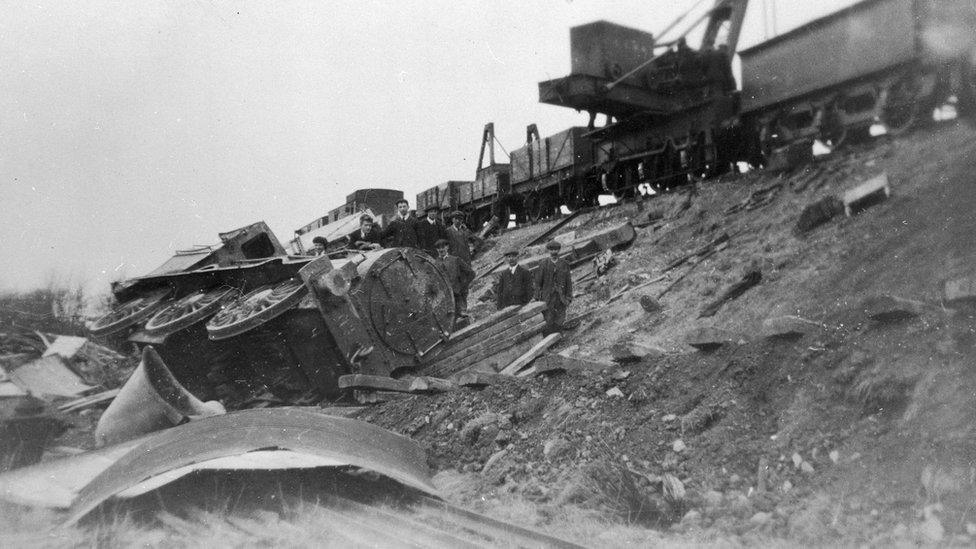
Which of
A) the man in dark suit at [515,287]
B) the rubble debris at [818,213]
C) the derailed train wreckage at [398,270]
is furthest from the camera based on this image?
the man in dark suit at [515,287]

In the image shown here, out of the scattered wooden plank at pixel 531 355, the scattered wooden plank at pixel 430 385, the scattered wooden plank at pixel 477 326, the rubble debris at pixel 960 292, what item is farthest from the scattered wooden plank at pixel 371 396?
the rubble debris at pixel 960 292

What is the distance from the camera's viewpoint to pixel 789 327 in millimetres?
4109

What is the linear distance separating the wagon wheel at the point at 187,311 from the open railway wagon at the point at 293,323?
10 mm

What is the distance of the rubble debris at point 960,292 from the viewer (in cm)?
332

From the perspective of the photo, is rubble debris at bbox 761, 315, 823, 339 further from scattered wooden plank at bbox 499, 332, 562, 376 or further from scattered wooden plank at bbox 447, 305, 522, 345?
scattered wooden plank at bbox 447, 305, 522, 345

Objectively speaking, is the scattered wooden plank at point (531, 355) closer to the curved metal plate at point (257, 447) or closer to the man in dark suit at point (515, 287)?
the man in dark suit at point (515, 287)

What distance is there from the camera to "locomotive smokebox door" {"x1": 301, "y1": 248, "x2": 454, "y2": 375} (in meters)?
5.72

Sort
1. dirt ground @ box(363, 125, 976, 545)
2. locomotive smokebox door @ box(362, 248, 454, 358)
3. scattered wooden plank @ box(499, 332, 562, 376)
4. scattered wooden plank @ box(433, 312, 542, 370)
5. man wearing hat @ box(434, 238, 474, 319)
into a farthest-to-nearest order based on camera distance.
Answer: man wearing hat @ box(434, 238, 474, 319) < scattered wooden plank @ box(433, 312, 542, 370) < scattered wooden plank @ box(499, 332, 562, 376) < locomotive smokebox door @ box(362, 248, 454, 358) < dirt ground @ box(363, 125, 976, 545)

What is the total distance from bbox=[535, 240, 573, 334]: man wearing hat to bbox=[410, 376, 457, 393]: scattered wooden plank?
2018 millimetres

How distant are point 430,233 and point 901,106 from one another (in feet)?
18.5

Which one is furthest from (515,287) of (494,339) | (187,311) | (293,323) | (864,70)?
(864,70)

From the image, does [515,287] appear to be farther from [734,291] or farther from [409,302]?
[734,291]

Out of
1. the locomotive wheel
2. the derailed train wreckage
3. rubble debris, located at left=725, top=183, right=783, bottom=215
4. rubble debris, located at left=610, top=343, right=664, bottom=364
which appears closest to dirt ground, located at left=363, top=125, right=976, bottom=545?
rubble debris, located at left=610, top=343, right=664, bottom=364

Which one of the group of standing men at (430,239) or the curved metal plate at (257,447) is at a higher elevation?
the group of standing men at (430,239)
